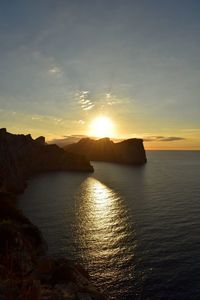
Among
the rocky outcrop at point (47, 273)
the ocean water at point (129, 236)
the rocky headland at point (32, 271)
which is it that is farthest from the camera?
the ocean water at point (129, 236)

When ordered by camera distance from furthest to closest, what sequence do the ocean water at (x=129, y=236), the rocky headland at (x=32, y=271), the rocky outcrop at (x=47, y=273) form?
the ocean water at (x=129, y=236) → the rocky outcrop at (x=47, y=273) → the rocky headland at (x=32, y=271)

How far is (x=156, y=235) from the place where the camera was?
58.8 metres

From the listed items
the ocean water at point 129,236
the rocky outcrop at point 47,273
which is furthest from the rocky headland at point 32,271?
the ocean water at point 129,236

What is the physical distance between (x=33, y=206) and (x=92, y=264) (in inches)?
1686

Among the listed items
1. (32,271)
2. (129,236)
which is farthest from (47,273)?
(129,236)

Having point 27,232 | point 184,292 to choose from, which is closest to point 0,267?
point 27,232

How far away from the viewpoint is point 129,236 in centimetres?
5816

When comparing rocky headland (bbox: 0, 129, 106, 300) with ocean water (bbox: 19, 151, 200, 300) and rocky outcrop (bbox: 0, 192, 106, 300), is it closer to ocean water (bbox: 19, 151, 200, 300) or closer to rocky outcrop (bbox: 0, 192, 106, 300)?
rocky outcrop (bbox: 0, 192, 106, 300)

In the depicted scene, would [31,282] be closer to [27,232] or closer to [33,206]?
[27,232]

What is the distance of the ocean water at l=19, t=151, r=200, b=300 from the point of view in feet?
133

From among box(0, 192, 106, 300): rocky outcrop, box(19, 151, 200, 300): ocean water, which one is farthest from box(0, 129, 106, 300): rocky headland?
box(19, 151, 200, 300): ocean water

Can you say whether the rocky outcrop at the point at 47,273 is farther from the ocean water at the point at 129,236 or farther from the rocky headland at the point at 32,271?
the ocean water at the point at 129,236

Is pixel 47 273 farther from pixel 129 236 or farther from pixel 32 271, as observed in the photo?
pixel 129 236

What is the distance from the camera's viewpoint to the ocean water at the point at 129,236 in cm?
4047
